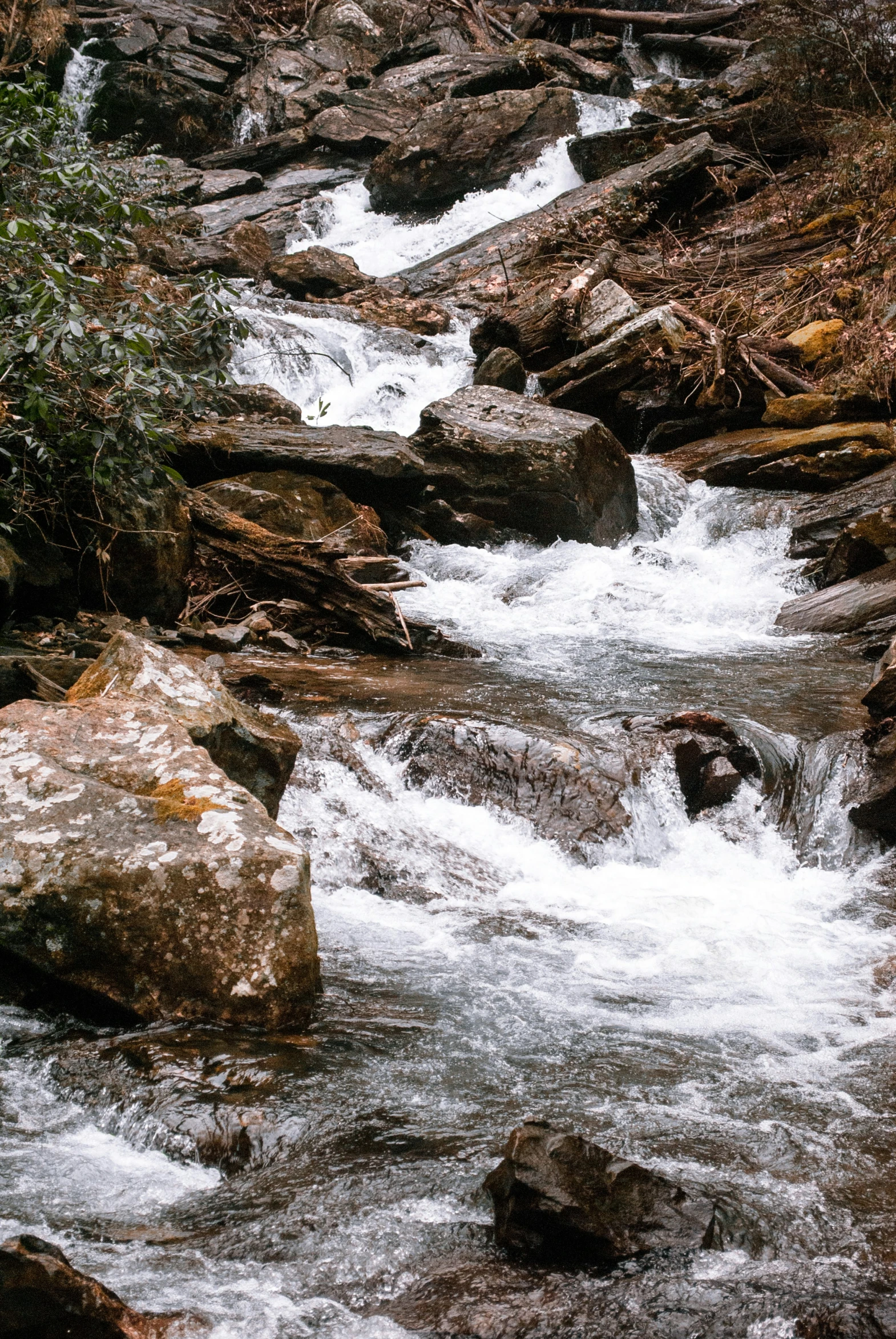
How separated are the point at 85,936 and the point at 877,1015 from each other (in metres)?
2.74

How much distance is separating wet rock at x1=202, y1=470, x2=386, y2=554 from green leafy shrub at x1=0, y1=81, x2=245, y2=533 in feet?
3.99

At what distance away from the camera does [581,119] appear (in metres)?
21.8

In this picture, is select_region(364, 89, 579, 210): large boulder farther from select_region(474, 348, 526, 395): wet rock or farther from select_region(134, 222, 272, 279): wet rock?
select_region(474, 348, 526, 395): wet rock

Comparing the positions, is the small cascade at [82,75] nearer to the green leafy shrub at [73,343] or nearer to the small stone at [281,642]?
the green leafy shrub at [73,343]

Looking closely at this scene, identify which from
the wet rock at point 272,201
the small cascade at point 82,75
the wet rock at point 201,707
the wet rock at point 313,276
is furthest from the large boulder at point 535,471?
the small cascade at point 82,75

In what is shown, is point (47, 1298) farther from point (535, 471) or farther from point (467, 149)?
point (467, 149)

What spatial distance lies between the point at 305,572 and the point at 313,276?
1074 centimetres

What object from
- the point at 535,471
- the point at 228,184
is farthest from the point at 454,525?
the point at 228,184

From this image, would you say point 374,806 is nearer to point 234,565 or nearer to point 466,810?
point 466,810

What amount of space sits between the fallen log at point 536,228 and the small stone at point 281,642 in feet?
35.2

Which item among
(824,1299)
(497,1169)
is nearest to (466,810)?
(497,1169)

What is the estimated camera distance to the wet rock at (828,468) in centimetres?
1063

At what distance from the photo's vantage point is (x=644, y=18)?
2448cm

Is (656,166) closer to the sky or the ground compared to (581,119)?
closer to the ground
